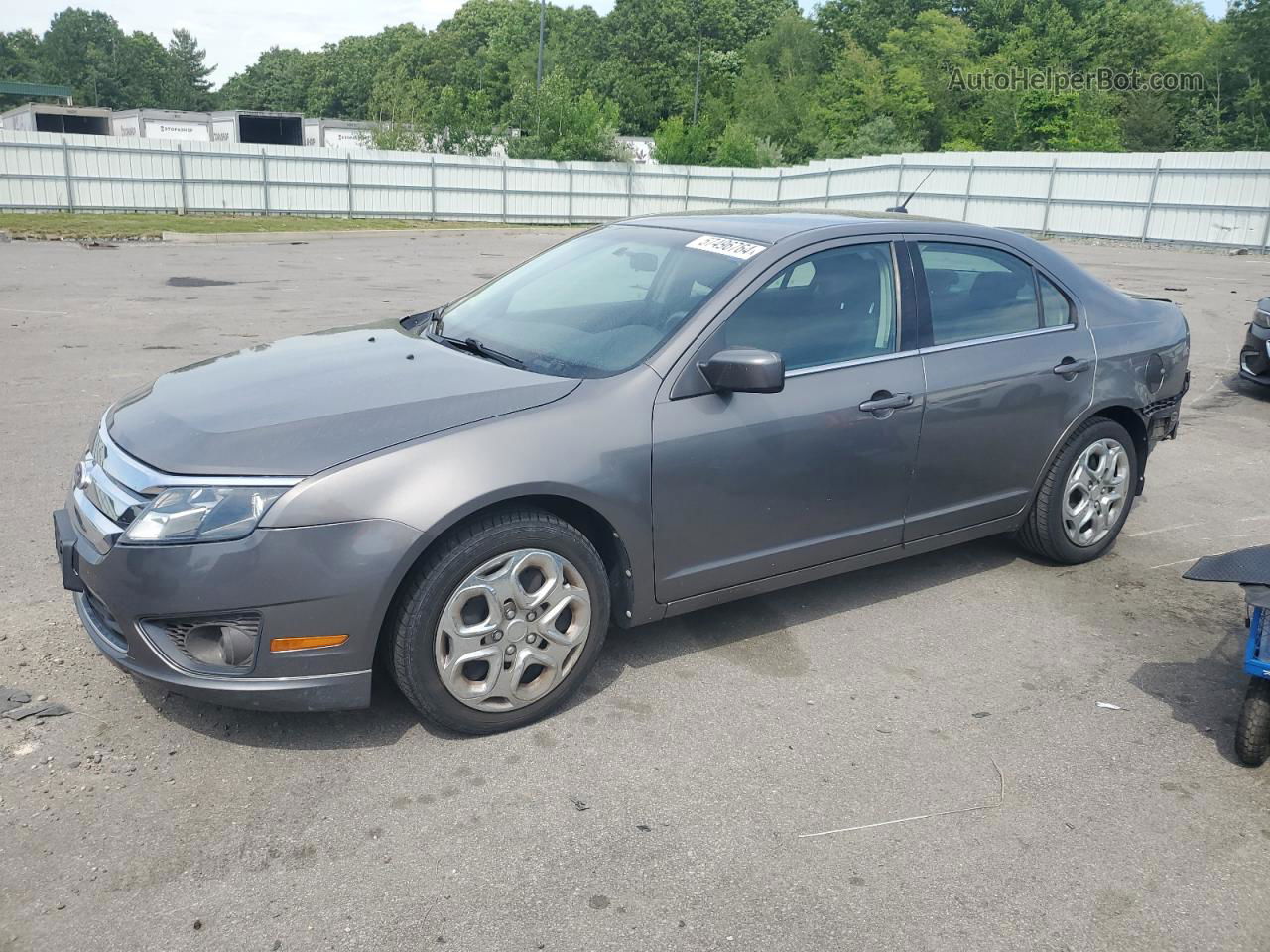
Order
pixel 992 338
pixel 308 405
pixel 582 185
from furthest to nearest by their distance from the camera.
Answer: pixel 582 185 → pixel 992 338 → pixel 308 405

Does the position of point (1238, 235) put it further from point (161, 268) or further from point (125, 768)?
point (125, 768)

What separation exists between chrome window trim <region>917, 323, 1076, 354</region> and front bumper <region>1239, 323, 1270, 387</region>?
206 inches

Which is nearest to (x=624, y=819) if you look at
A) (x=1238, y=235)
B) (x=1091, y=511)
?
(x=1091, y=511)

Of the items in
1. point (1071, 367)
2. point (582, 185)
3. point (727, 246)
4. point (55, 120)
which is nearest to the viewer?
point (727, 246)

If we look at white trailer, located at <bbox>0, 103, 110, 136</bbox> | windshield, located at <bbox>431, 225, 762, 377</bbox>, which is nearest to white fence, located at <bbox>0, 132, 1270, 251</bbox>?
white trailer, located at <bbox>0, 103, 110, 136</bbox>

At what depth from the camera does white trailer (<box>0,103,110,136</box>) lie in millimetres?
49281

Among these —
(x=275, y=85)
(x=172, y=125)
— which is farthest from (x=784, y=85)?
(x=275, y=85)

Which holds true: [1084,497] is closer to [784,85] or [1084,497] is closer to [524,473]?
[524,473]

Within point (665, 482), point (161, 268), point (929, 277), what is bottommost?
point (161, 268)

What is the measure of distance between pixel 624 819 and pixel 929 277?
2.63 m

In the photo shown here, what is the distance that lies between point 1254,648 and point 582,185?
3376cm

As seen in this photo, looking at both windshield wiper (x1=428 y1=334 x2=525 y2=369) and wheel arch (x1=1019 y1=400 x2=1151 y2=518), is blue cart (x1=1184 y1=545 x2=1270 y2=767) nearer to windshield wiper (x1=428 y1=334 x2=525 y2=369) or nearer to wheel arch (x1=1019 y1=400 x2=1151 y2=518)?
wheel arch (x1=1019 y1=400 x2=1151 y2=518)

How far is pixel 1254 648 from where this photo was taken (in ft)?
11.1

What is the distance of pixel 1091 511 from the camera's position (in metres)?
5.13
